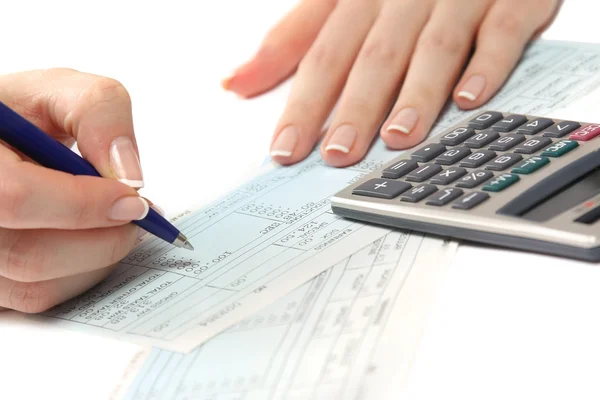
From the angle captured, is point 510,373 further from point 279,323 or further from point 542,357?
point 279,323

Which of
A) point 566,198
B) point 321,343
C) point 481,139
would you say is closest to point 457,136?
point 481,139

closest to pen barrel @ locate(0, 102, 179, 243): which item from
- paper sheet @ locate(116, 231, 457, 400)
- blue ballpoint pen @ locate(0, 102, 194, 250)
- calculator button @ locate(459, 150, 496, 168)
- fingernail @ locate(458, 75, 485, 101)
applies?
blue ballpoint pen @ locate(0, 102, 194, 250)

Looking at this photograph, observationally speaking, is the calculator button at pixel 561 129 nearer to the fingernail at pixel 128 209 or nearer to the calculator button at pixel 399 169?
the calculator button at pixel 399 169

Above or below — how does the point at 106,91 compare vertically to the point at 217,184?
above

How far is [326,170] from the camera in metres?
0.63

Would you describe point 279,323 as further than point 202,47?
No

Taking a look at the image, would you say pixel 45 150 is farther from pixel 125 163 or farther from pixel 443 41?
pixel 443 41

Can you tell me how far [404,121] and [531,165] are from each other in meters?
0.17

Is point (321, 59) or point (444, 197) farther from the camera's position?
point (321, 59)

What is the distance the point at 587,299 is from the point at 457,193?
11 cm

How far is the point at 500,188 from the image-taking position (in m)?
0.47

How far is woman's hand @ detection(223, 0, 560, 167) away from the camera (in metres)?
0.66

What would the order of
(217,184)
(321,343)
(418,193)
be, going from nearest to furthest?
(321,343) → (418,193) → (217,184)

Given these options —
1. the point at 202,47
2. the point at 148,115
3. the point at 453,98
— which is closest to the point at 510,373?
the point at 453,98
